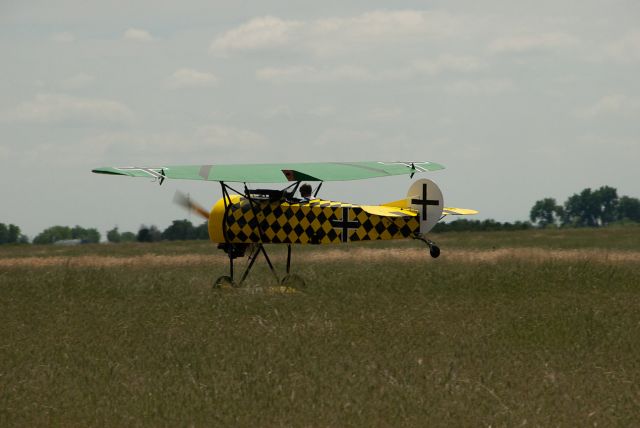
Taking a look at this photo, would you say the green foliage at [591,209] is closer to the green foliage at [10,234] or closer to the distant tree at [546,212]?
the distant tree at [546,212]

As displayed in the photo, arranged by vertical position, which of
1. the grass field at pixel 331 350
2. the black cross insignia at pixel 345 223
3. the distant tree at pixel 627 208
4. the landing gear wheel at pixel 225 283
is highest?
the distant tree at pixel 627 208

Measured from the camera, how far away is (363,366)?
11.9 meters

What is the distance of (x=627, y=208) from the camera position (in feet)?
420

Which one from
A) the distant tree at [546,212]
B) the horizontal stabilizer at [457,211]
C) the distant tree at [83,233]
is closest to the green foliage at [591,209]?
the distant tree at [546,212]

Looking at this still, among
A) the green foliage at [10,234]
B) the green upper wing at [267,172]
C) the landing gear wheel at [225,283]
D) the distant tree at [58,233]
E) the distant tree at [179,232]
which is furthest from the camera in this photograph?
the distant tree at [58,233]

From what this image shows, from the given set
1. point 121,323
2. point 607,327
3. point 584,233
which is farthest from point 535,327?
point 584,233

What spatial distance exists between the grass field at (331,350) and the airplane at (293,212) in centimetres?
93

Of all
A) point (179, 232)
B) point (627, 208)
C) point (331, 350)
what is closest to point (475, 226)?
point (179, 232)

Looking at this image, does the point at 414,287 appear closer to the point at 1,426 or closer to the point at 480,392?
the point at 480,392

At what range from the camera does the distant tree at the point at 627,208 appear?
127188 millimetres

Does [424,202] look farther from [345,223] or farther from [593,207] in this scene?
[593,207]

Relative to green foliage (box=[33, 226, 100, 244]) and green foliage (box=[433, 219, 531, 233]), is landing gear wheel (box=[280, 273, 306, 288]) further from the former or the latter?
green foliage (box=[33, 226, 100, 244])

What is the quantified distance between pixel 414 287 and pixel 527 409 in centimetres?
934

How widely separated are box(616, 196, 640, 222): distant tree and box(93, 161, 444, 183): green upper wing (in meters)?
111
